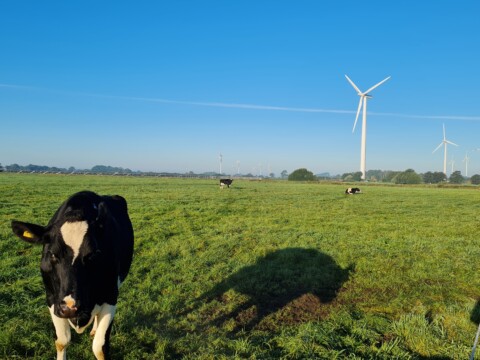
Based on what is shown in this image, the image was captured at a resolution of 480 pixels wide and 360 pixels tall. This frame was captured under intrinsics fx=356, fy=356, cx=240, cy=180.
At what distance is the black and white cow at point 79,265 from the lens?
368 centimetres

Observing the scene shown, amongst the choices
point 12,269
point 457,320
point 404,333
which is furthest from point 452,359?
point 12,269

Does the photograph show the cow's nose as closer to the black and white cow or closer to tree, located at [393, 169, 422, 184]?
the black and white cow

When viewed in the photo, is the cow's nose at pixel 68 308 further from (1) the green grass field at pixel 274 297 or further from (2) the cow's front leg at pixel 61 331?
(1) the green grass field at pixel 274 297

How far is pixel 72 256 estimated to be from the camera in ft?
12.3

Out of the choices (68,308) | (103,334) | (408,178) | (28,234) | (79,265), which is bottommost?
(103,334)

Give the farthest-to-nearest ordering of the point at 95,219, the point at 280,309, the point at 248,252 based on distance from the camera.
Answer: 1. the point at 248,252
2. the point at 280,309
3. the point at 95,219

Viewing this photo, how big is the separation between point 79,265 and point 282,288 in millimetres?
4761

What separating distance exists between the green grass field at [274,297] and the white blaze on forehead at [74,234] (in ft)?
5.91

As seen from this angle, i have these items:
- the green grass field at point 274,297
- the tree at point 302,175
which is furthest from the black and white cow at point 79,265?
the tree at point 302,175

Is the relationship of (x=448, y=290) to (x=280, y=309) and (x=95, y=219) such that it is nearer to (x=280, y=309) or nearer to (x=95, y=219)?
(x=280, y=309)

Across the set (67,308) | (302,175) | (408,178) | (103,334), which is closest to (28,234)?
(67,308)

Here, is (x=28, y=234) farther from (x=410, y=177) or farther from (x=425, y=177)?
(x=425, y=177)

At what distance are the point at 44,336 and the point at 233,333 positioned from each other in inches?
106

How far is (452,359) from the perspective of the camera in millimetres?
4727
